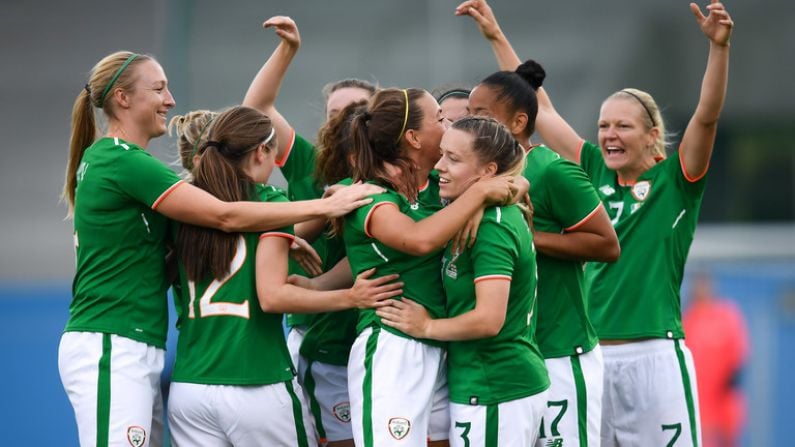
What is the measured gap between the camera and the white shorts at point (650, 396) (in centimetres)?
483

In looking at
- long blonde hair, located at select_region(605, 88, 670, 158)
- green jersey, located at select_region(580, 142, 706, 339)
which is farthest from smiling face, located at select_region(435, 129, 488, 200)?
long blonde hair, located at select_region(605, 88, 670, 158)

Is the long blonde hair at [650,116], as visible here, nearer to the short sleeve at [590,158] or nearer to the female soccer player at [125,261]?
the short sleeve at [590,158]

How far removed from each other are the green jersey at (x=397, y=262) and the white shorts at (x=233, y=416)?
0.43 metres

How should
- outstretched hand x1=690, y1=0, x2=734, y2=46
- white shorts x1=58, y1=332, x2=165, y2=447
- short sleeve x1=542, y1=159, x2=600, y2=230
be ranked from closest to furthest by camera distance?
white shorts x1=58, y1=332, x2=165, y2=447 < short sleeve x1=542, y1=159, x2=600, y2=230 < outstretched hand x1=690, y1=0, x2=734, y2=46

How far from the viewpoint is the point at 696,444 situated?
15.9ft

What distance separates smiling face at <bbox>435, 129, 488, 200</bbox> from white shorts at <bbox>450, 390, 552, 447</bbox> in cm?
78

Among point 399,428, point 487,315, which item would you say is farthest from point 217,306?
point 487,315

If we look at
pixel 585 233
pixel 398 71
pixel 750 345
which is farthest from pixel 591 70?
pixel 585 233

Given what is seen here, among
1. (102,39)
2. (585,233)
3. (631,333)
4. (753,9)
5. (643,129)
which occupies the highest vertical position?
(753,9)

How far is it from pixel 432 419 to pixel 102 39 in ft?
34.2

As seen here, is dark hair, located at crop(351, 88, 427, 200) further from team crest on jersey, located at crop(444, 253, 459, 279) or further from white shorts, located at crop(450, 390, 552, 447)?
white shorts, located at crop(450, 390, 552, 447)

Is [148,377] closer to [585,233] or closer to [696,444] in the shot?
[585,233]

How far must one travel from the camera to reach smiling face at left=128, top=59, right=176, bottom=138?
428cm

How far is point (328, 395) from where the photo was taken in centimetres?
470
